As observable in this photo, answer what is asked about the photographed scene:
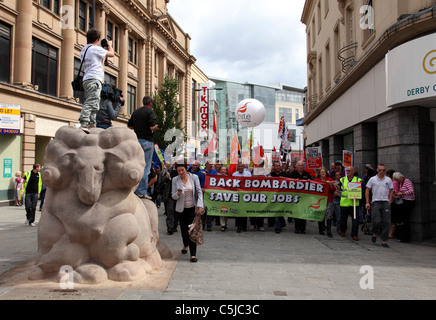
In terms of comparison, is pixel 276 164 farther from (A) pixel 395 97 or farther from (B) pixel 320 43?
(B) pixel 320 43

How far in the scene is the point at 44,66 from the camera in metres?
19.8

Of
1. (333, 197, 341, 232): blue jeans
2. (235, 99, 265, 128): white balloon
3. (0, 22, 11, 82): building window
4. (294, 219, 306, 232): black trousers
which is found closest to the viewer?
(333, 197, 341, 232): blue jeans

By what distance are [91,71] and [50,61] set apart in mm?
17033

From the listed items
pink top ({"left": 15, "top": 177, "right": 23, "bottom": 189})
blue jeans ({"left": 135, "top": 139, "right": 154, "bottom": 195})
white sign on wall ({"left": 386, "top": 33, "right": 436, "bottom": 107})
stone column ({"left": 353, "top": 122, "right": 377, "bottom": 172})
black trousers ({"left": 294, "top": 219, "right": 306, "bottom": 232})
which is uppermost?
white sign on wall ({"left": 386, "top": 33, "right": 436, "bottom": 107})

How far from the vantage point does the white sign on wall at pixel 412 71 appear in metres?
8.01

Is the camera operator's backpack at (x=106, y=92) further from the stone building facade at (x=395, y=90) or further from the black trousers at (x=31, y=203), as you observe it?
the stone building facade at (x=395, y=90)

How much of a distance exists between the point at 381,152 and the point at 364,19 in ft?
17.9

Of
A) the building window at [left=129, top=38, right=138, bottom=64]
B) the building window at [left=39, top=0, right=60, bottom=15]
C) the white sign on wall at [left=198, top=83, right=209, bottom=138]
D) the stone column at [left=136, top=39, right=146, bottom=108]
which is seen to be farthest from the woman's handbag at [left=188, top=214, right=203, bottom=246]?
the white sign on wall at [left=198, top=83, right=209, bottom=138]

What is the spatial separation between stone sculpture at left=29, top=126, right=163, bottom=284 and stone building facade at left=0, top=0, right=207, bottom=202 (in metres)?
10.1

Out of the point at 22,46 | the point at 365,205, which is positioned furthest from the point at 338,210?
the point at 22,46

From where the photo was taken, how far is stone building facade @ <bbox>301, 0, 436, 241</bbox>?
8336 millimetres

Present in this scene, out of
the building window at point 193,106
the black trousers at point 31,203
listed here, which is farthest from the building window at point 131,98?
the black trousers at point 31,203

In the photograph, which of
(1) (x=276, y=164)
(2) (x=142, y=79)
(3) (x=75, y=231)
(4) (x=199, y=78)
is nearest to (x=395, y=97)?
(1) (x=276, y=164)

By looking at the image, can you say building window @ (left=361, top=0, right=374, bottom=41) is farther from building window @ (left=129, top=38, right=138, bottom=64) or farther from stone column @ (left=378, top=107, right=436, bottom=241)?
building window @ (left=129, top=38, right=138, bottom=64)
